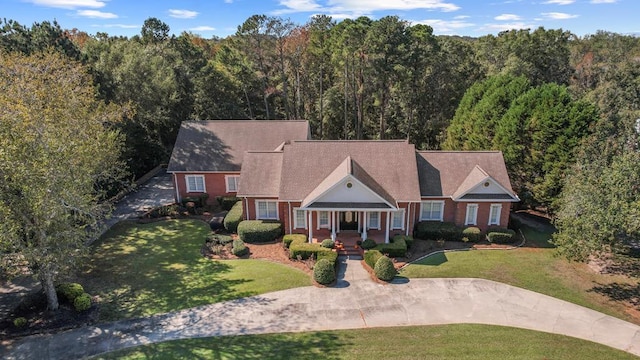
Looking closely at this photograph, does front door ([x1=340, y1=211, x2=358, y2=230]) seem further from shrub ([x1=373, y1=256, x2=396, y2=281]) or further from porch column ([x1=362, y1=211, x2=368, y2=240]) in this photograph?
shrub ([x1=373, y1=256, x2=396, y2=281])

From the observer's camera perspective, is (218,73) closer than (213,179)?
No

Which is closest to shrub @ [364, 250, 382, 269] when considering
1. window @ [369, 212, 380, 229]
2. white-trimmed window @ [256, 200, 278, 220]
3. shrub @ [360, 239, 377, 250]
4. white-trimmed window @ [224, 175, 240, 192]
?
shrub @ [360, 239, 377, 250]

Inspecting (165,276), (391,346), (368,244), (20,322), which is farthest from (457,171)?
(20,322)

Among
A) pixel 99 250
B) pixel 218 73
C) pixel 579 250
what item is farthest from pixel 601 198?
pixel 218 73

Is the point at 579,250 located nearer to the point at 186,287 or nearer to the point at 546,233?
the point at 546,233

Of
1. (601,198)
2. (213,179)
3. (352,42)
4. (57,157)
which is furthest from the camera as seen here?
(352,42)
